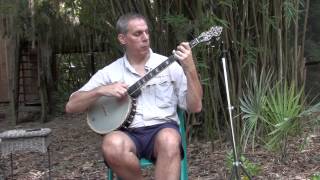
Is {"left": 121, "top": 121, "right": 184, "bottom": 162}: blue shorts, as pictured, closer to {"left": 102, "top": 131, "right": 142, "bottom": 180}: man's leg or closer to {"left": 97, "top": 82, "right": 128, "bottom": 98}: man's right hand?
{"left": 102, "top": 131, "right": 142, "bottom": 180}: man's leg

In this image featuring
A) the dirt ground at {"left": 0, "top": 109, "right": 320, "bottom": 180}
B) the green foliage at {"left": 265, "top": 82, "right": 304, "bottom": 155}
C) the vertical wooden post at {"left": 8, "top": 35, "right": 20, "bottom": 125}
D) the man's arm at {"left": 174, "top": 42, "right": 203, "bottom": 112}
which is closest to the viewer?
the man's arm at {"left": 174, "top": 42, "right": 203, "bottom": 112}

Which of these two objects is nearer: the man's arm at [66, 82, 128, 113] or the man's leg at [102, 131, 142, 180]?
the man's leg at [102, 131, 142, 180]

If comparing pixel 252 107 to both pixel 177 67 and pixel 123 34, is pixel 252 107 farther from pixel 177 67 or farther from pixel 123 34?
pixel 123 34

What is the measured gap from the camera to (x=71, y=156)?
5.25 meters

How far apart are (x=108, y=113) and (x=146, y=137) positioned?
24 centimetres

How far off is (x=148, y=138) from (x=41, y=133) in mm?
1053

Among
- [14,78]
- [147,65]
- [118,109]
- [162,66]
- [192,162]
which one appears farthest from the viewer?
[14,78]

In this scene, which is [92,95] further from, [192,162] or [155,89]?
[192,162]

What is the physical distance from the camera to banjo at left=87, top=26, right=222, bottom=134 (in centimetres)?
301

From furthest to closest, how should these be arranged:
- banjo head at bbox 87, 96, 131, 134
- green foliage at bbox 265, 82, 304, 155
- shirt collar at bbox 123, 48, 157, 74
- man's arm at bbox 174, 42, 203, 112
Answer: green foliage at bbox 265, 82, 304, 155, shirt collar at bbox 123, 48, 157, 74, banjo head at bbox 87, 96, 131, 134, man's arm at bbox 174, 42, 203, 112

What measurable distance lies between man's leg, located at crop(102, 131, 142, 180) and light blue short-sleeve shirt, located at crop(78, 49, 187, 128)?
17cm

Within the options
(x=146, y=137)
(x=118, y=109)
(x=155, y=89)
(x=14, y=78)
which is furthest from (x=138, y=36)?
(x=14, y=78)

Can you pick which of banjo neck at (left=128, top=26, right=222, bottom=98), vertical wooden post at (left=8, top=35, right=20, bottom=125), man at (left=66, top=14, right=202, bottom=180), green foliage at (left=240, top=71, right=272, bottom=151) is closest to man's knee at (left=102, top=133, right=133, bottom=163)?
man at (left=66, top=14, right=202, bottom=180)

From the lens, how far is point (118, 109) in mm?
3072
